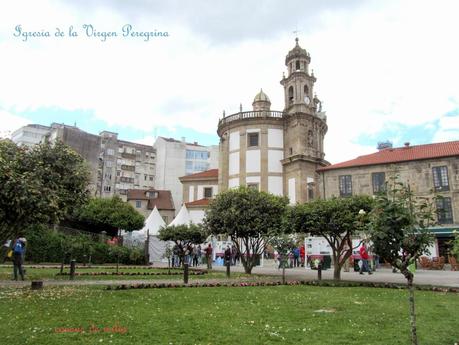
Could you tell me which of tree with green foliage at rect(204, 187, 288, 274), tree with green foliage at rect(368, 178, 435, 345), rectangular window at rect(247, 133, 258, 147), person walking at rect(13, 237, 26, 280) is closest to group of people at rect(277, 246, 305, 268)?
tree with green foliage at rect(204, 187, 288, 274)

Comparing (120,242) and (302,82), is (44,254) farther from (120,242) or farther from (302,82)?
(302,82)

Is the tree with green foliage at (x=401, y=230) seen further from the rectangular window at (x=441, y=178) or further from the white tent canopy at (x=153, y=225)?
the white tent canopy at (x=153, y=225)

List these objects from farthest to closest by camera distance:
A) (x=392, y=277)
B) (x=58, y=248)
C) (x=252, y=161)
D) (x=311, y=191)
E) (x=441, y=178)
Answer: (x=252, y=161) < (x=311, y=191) < (x=441, y=178) < (x=58, y=248) < (x=392, y=277)

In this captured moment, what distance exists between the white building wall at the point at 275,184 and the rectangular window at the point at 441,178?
16.3 m

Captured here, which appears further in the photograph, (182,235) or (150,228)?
(150,228)

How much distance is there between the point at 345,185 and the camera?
44156 mm

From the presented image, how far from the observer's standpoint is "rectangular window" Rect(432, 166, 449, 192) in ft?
127

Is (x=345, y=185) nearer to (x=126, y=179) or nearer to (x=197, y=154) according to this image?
(x=197, y=154)

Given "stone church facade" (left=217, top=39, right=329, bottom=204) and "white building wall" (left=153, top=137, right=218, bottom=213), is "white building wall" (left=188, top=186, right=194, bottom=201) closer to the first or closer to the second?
"stone church facade" (left=217, top=39, right=329, bottom=204)

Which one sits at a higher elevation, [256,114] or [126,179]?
[256,114]

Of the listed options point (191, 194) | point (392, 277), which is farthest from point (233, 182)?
point (392, 277)

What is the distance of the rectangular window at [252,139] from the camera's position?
50.8 m

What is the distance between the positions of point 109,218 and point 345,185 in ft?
90.6

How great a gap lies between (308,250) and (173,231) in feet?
34.4
